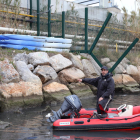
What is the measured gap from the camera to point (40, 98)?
857 centimetres

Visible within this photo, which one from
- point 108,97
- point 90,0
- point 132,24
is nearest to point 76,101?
point 108,97

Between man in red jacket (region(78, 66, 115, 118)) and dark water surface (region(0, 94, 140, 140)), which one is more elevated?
man in red jacket (region(78, 66, 115, 118))

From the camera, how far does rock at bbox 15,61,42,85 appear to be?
8.84 metres

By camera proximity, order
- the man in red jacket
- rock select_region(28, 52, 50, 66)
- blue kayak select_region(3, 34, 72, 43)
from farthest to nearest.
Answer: blue kayak select_region(3, 34, 72, 43) → rock select_region(28, 52, 50, 66) → the man in red jacket

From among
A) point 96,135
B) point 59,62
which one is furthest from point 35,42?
point 96,135

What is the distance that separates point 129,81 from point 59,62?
4.02m

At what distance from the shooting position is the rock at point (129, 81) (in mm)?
12405

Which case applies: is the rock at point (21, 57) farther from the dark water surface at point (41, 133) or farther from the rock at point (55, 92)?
the dark water surface at point (41, 133)

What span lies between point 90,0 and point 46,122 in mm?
20074

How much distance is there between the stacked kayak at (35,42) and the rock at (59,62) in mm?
870

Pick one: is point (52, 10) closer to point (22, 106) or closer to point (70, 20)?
point (70, 20)

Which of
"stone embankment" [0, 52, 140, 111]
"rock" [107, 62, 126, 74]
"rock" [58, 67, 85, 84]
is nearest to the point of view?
"stone embankment" [0, 52, 140, 111]

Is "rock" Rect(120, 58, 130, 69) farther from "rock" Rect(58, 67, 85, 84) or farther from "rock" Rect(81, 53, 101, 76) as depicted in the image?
"rock" Rect(58, 67, 85, 84)

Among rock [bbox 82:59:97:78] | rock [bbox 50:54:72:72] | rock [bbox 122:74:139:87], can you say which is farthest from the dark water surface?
rock [bbox 122:74:139:87]
